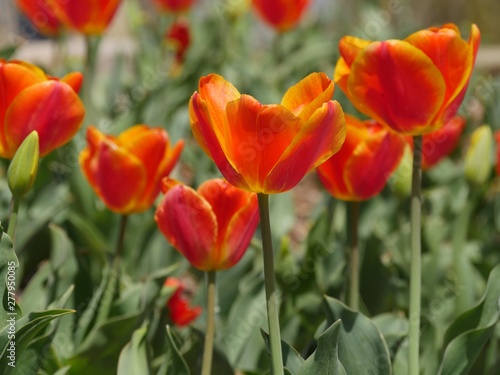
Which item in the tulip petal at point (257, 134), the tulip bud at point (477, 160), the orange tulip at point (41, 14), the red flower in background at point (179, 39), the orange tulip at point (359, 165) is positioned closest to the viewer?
the tulip petal at point (257, 134)

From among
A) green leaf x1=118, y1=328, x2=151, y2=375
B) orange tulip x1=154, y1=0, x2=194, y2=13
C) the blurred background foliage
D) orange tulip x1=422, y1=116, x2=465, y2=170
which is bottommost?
the blurred background foliage

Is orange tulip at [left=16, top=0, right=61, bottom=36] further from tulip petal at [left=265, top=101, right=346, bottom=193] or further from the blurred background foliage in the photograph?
tulip petal at [left=265, top=101, right=346, bottom=193]

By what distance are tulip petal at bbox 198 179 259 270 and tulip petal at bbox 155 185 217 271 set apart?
0.5 inches

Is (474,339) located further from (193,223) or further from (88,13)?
(88,13)

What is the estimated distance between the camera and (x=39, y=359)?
1155mm

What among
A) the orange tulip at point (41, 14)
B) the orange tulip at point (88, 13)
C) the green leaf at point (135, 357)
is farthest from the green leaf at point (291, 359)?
the orange tulip at point (41, 14)

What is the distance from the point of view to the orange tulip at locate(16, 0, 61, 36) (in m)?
2.78

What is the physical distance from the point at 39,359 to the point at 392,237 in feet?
4.19

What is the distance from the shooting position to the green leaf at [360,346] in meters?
1.15

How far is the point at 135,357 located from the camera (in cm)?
118

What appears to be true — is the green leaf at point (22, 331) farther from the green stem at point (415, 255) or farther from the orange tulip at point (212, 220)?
the green stem at point (415, 255)

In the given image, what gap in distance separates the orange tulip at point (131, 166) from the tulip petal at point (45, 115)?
18 cm

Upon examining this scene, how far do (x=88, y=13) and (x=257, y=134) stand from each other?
5.05 ft

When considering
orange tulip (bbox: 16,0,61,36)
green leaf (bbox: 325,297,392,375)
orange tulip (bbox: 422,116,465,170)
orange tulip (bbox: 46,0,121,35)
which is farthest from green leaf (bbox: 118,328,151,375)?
orange tulip (bbox: 16,0,61,36)
